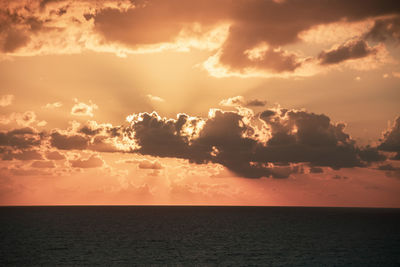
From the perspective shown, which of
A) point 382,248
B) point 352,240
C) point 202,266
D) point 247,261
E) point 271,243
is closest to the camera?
point 202,266

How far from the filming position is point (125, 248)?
95.8 m

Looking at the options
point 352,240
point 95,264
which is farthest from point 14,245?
point 352,240

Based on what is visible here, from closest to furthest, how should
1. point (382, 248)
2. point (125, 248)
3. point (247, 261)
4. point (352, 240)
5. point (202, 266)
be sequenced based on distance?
point (202, 266) → point (247, 261) → point (125, 248) → point (382, 248) → point (352, 240)

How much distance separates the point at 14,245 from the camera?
100 meters

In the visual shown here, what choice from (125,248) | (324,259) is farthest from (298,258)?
(125,248)

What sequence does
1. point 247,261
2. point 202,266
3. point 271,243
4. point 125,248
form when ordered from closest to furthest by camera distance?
point 202,266 → point 247,261 → point 125,248 → point 271,243

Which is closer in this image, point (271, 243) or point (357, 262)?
point (357, 262)

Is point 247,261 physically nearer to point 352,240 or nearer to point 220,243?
point 220,243

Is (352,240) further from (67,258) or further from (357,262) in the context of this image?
(67,258)

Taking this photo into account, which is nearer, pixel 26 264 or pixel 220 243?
pixel 26 264

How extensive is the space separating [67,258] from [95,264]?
8.75m

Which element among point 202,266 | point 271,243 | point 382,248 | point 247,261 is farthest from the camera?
point 271,243

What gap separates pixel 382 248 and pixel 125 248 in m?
61.9

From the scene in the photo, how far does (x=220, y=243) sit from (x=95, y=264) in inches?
1658
